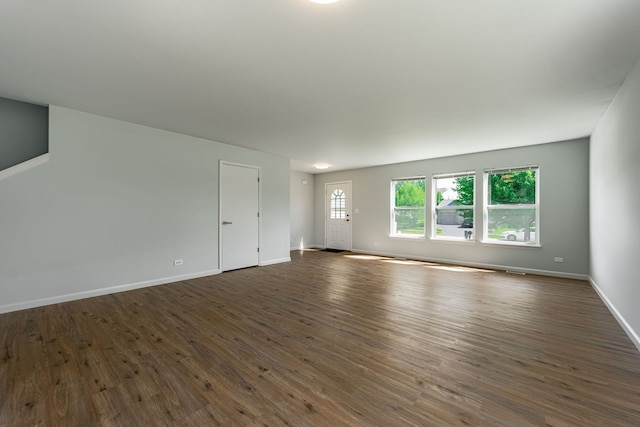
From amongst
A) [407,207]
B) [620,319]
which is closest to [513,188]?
[407,207]

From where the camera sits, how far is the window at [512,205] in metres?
5.28

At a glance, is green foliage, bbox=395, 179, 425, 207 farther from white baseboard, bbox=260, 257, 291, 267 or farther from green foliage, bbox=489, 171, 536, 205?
white baseboard, bbox=260, 257, 291, 267

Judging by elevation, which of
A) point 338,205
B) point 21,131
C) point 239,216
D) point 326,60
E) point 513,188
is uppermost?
point 326,60

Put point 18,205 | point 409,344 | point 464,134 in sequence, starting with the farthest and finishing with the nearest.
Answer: point 464,134 → point 18,205 → point 409,344

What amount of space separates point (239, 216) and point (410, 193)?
170 inches

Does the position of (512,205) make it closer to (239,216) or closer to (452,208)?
(452,208)

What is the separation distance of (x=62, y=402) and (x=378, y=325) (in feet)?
8.17

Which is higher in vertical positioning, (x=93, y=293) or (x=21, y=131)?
(x=21, y=131)

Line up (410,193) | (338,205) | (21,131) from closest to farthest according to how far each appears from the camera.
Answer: (21,131), (410,193), (338,205)

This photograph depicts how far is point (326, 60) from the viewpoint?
239 cm

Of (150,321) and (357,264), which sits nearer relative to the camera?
(150,321)

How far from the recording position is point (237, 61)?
2430mm

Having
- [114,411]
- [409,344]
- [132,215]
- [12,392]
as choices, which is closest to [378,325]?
[409,344]

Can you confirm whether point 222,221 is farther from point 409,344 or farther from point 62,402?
point 409,344
